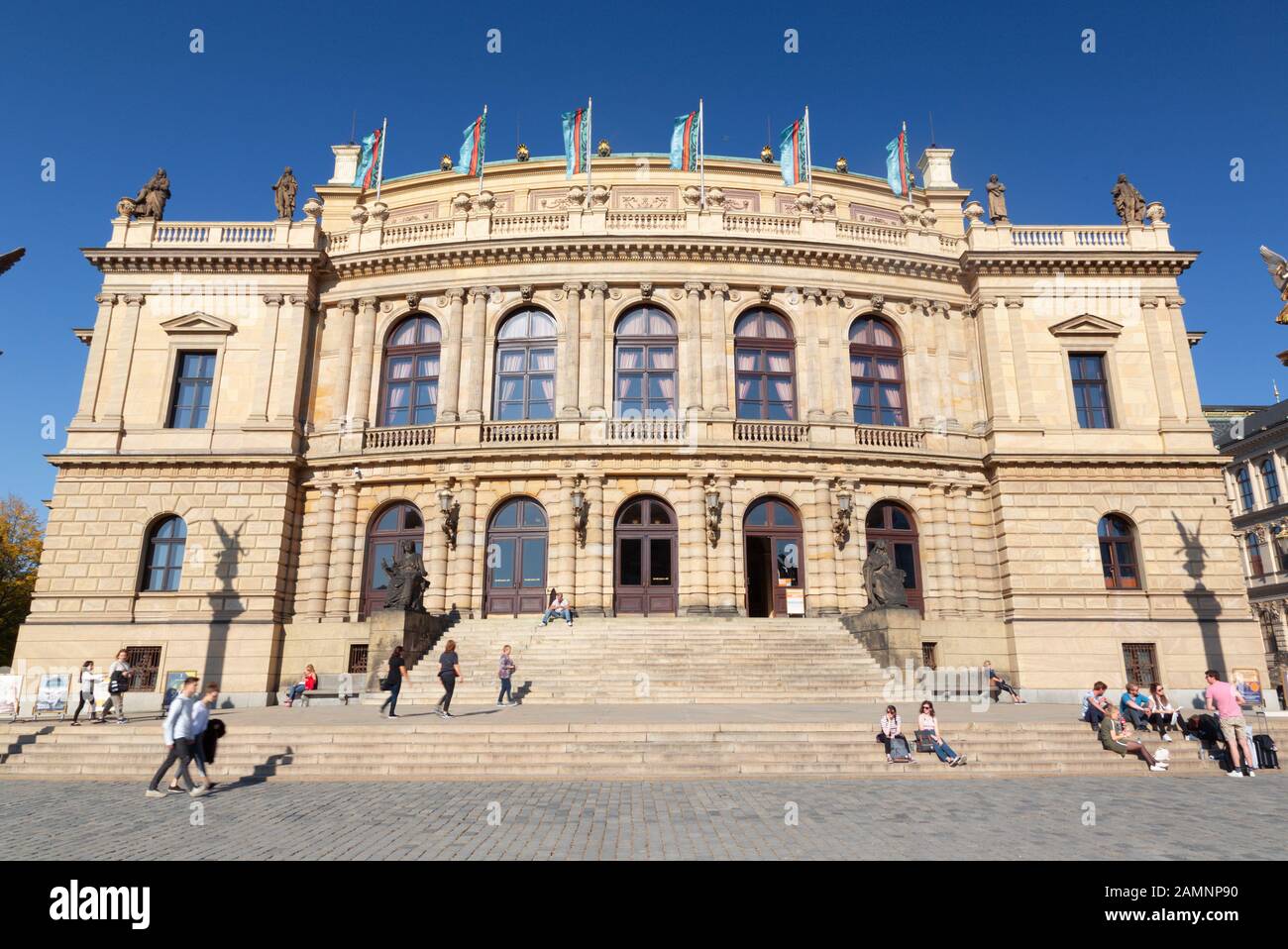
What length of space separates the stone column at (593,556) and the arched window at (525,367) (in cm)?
375

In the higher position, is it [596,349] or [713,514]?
[596,349]

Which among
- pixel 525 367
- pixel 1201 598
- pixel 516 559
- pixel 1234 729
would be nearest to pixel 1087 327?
pixel 1201 598

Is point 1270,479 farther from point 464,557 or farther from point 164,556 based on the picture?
point 164,556

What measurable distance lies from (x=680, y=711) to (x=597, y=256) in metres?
18.4

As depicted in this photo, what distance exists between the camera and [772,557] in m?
26.6

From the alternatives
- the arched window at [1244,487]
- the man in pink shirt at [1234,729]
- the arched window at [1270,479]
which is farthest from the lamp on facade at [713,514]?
the arched window at [1244,487]

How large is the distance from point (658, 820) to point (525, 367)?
71.2ft

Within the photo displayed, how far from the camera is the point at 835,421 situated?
2723cm

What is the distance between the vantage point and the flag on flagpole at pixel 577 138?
1200 inches

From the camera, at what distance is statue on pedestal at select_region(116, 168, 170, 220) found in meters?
28.7

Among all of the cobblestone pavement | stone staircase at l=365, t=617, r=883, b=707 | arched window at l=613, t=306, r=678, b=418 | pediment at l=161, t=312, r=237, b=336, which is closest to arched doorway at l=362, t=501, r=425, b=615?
stone staircase at l=365, t=617, r=883, b=707

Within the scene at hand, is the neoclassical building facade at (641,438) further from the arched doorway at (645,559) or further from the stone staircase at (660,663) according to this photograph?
the stone staircase at (660,663)

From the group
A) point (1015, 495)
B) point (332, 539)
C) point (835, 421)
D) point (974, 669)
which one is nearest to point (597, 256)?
point (835, 421)
